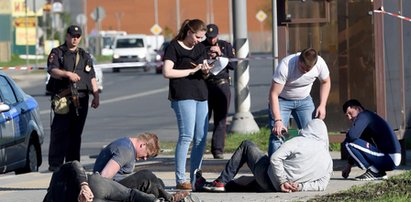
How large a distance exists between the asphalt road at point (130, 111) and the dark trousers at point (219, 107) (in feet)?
12.5

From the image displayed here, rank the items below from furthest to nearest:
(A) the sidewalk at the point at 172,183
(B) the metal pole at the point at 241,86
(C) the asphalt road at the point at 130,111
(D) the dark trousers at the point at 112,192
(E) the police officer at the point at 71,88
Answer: (C) the asphalt road at the point at 130,111
(B) the metal pole at the point at 241,86
(E) the police officer at the point at 71,88
(A) the sidewalk at the point at 172,183
(D) the dark trousers at the point at 112,192

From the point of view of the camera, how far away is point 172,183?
12359mm

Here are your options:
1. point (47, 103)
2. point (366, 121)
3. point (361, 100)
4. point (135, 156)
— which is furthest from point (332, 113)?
point (47, 103)

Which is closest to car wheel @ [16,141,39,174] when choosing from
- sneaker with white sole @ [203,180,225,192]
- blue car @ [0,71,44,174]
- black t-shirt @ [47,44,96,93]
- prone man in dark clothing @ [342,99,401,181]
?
blue car @ [0,71,44,174]

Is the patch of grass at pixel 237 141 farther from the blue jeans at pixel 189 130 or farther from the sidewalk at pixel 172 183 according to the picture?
the blue jeans at pixel 189 130

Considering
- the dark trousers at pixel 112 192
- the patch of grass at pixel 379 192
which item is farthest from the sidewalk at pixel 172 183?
the dark trousers at pixel 112 192

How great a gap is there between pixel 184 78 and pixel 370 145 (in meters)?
2.13

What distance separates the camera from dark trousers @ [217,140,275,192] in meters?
11.1

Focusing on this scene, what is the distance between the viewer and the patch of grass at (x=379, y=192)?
1025cm

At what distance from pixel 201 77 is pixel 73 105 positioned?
2301 mm

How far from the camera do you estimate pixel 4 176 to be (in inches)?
586

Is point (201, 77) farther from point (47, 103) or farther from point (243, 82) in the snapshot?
point (47, 103)

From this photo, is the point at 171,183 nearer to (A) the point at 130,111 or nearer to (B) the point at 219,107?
(B) the point at 219,107

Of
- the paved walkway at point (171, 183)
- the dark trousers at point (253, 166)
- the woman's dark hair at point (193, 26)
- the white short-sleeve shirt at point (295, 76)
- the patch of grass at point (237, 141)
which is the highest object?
the woman's dark hair at point (193, 26)
